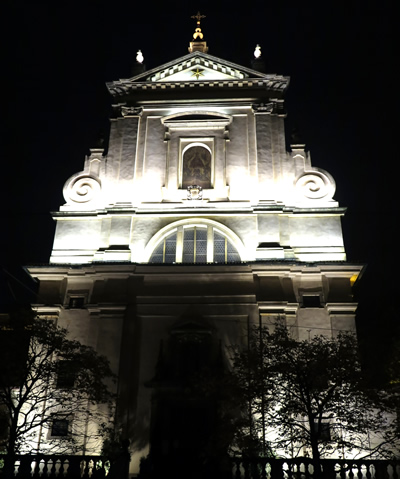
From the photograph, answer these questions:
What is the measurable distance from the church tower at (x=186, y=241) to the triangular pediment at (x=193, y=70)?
0.07 meters

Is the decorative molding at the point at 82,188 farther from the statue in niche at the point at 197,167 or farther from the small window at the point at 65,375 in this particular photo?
the small window at the point at 65,375

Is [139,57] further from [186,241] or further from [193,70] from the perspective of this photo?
[186,241]

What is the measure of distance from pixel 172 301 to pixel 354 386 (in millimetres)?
10129

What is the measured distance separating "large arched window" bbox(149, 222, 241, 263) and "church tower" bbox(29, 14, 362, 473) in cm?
6

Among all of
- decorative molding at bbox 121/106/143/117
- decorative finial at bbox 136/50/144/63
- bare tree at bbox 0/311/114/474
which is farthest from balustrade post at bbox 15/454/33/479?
decorative finial at bbox 136/50/144/63

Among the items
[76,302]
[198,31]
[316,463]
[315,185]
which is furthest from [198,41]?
[316,463]

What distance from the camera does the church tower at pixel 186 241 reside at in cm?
Answer: 2652

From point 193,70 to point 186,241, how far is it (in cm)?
1073

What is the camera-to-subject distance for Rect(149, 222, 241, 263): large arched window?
95.1ft

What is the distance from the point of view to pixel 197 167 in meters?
31.5

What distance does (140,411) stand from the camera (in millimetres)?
25641

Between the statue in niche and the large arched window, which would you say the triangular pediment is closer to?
the statue in niche

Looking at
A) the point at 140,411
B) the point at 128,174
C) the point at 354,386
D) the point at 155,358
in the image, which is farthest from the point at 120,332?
the point at 354,386

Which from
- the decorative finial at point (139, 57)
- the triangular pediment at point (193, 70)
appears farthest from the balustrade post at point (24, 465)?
the decorative finial at point (139, 57)
